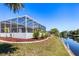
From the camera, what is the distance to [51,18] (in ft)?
18.6

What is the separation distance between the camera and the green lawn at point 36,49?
5.46 metres

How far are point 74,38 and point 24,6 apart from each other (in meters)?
1.82

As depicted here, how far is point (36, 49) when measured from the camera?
5828mm

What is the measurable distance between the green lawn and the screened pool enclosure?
1.52 ft

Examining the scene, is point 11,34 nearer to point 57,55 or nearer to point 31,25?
point 31,25

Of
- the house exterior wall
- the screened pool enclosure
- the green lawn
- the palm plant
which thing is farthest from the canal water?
the palm plant

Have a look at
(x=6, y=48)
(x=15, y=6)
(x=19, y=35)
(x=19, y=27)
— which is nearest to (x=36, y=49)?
(x=6, y=48)

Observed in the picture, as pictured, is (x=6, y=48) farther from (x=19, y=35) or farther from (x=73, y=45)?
(x=73, y=45)

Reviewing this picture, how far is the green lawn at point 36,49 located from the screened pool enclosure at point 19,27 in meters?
0.46

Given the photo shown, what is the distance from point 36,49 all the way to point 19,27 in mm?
1096

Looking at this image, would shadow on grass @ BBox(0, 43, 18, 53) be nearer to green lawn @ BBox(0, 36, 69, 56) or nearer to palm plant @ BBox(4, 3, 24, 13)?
green lawn @ BBox(0, 36, 69, 56)

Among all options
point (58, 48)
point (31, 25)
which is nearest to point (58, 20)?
point (58, 48)

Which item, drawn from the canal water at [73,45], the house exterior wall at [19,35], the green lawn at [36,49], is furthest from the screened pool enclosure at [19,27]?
the canal water at [73,45]

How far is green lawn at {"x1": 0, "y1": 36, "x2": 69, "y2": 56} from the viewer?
5461 mm
